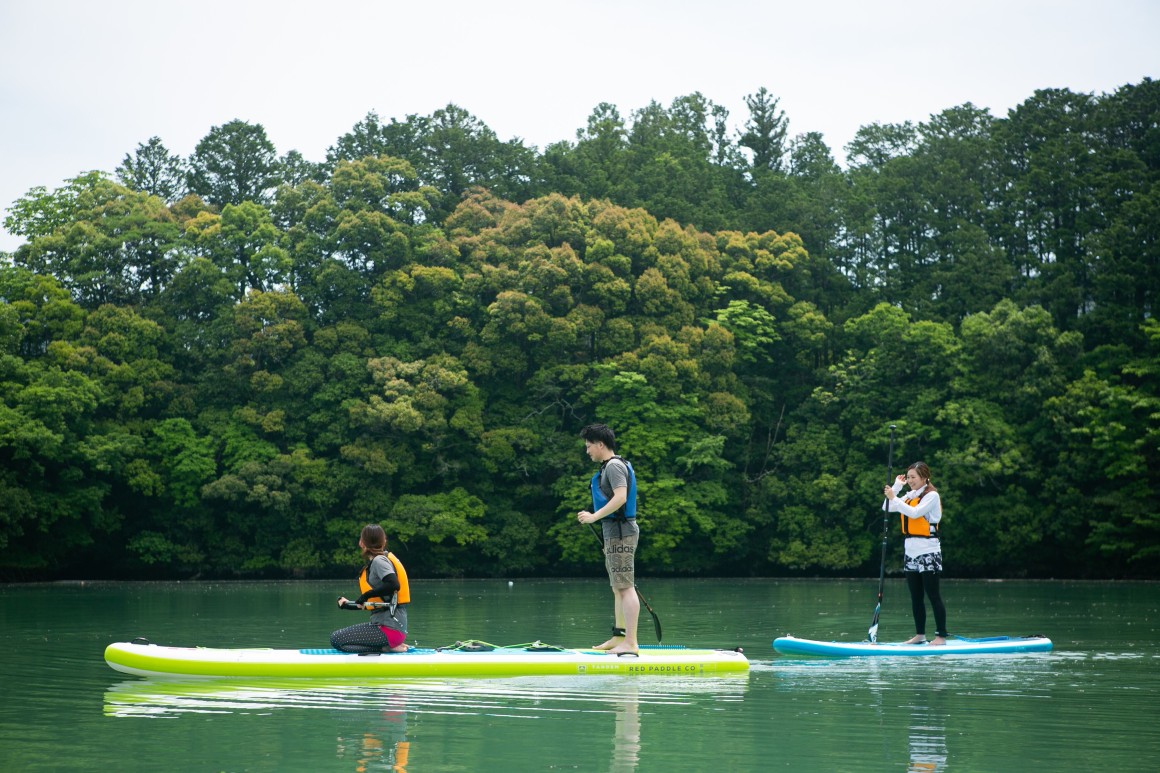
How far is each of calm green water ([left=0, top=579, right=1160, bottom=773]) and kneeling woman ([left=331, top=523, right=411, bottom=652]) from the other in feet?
1.91

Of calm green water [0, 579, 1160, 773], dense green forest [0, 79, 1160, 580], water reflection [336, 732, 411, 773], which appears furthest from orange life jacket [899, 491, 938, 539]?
dense green forest [0, 79, 1160, 580]

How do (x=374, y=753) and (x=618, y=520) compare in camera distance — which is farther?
(x=618, y=520)

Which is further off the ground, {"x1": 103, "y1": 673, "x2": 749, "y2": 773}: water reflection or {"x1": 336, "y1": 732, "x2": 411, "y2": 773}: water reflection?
{"x1": 336, "y1": 732, "x2": 411, "y2": 773}: water reflection

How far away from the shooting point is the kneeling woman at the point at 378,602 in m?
11.0

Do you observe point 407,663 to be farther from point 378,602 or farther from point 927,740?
point 927,740

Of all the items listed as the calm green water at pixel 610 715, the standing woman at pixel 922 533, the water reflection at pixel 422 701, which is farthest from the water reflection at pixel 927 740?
the standing woman at pixel 922 533

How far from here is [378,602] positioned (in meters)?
11.1

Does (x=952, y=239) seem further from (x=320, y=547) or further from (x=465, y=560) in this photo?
(x=320, y=547)

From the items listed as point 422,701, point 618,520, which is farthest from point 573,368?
point 422,701

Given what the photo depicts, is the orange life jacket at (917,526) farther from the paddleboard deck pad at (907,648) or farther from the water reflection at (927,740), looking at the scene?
the water reflection at (927,740)

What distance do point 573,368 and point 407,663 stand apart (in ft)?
96.4

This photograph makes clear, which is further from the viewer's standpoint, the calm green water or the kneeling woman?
the kneeling woman

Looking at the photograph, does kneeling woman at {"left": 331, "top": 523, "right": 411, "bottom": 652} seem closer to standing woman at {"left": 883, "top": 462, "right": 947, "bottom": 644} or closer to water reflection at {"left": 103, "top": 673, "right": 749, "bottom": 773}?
water reflection at {"left": 103, "top": 673, "right": 749, "bottom": 773}

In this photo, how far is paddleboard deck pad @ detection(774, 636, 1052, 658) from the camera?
12961 mm
